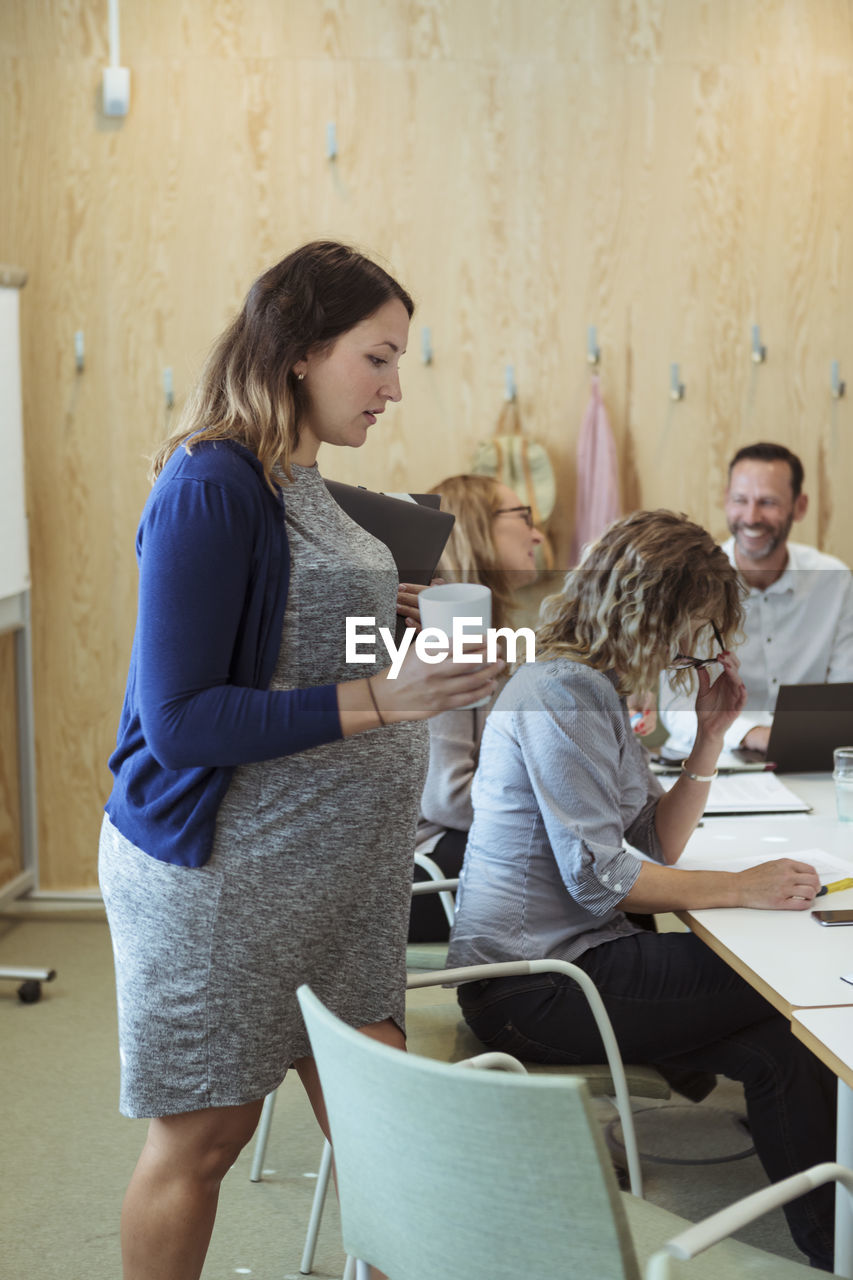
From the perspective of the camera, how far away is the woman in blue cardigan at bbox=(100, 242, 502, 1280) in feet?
4.09

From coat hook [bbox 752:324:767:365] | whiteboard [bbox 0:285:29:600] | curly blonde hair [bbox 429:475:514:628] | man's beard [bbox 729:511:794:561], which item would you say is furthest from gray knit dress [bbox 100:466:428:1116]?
coat hook [bbox 752:324:767:365]

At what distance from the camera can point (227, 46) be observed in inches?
143

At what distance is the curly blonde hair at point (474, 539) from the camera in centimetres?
275

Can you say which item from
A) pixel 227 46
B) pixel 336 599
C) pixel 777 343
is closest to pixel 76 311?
pixel 227 46

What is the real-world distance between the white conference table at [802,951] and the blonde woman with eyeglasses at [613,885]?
0.22ft

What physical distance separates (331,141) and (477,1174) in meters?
3.29

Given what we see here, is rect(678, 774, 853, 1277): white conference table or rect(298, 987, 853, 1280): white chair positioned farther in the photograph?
rect(678, 774, 853, 1277): white conference table

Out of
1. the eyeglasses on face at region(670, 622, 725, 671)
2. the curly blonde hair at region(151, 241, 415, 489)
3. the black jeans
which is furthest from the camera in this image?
the eyeglasses on face at region(670, 622, 725, 671)

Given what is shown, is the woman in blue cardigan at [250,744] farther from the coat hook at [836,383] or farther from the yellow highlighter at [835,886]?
the coat hook at [836,383]

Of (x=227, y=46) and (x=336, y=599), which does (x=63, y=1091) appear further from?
(x=227, y=46)

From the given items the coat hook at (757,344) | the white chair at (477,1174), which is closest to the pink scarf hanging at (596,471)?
the coat hook at (757,344)

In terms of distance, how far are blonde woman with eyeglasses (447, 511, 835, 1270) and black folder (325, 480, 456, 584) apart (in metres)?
0.33

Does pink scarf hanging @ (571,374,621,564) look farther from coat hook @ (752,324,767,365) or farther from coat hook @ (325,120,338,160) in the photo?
coat hook @ (325,120,338,160)

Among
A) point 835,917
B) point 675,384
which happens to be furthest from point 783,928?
point 675,384
